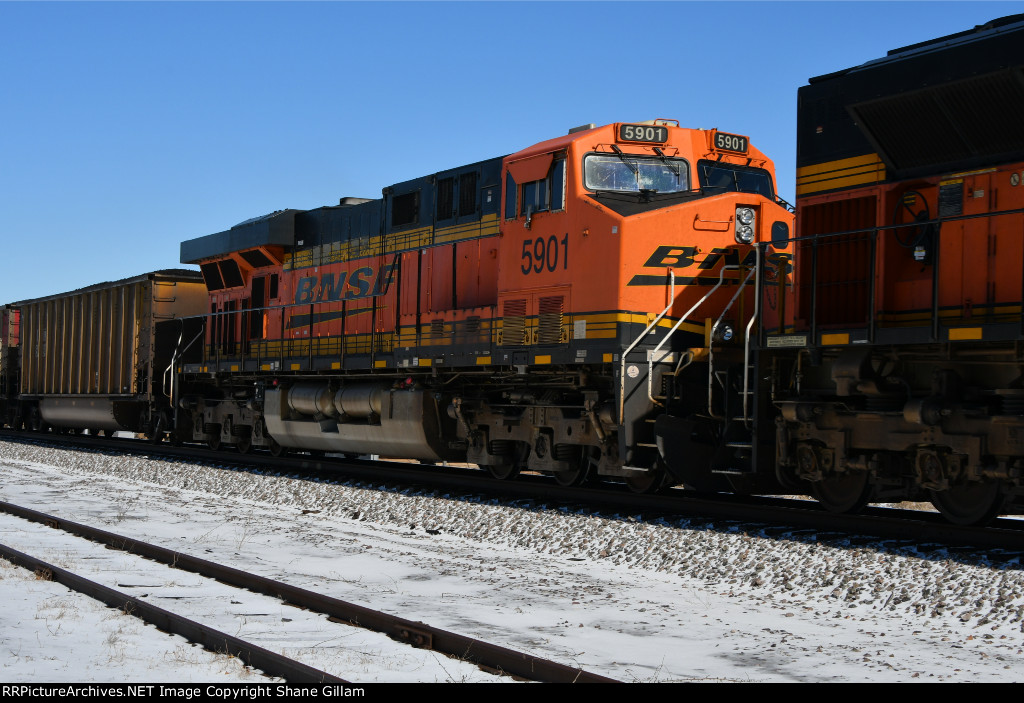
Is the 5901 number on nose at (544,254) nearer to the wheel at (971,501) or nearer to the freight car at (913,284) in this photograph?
the freight car at (913,284)

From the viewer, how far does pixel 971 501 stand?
346 inches

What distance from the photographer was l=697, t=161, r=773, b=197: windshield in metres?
12.2

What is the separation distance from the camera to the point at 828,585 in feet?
24.3

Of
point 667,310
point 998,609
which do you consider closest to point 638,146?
point 667,310

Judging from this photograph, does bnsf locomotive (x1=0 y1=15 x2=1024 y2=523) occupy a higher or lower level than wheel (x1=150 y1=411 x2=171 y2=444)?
higher

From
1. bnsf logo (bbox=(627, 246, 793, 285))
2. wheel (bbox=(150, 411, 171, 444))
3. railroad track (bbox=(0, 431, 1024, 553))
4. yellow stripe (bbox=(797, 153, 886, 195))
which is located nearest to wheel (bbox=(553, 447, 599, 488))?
railroad track (bbox=(0, 431, 1024, 553))

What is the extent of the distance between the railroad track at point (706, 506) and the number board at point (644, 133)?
3892 mm

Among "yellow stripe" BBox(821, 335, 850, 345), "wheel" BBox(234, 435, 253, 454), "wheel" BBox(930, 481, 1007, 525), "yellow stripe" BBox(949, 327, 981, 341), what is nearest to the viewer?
"yellow stripe" BBox(949, 327, 981, 341)

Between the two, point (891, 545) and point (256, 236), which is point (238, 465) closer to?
point (256, 236)

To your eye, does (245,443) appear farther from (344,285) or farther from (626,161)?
(626,161)

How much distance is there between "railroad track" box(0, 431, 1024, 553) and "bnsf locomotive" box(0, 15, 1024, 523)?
1.06ft

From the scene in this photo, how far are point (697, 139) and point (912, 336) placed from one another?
4.47m

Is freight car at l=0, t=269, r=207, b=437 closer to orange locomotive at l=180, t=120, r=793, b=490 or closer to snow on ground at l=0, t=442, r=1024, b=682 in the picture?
orange locomotive at l=180, t=120, r=793, b=490

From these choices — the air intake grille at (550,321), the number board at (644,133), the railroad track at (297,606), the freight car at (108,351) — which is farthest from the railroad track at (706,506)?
the freight car at (108,351)
